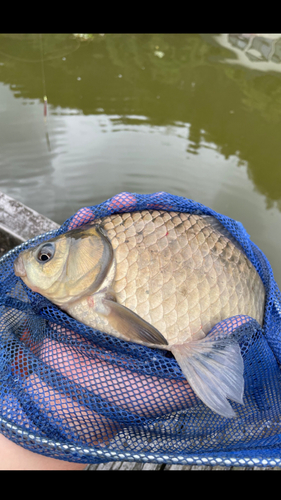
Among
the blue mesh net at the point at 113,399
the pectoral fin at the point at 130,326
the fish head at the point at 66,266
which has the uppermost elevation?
the fish head at the point at 66,266

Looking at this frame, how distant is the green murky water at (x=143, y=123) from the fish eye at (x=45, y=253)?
1779mm

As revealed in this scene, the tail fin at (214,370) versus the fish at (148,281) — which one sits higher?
the fish at (148,281)

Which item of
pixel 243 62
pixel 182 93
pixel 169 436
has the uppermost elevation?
pixel 243 62

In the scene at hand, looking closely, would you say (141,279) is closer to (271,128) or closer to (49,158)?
(49,158)

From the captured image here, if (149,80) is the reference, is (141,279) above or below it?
below

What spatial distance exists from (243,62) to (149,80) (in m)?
1.65

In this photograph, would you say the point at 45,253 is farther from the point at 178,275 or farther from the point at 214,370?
the point at 214,370

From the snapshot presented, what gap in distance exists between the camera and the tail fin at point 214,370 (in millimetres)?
969

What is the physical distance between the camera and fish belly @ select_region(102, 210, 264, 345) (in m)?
1.12

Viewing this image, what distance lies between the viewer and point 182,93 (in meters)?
4.42

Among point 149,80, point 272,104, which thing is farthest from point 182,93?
point 272,104

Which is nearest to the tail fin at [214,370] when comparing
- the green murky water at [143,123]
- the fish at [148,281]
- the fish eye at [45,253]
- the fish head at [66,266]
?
the fish at [148,281]

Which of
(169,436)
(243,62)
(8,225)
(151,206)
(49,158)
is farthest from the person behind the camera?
(243,62)

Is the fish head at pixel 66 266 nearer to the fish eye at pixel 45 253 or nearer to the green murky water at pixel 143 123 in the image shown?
the fish eye at pixel 45 253
